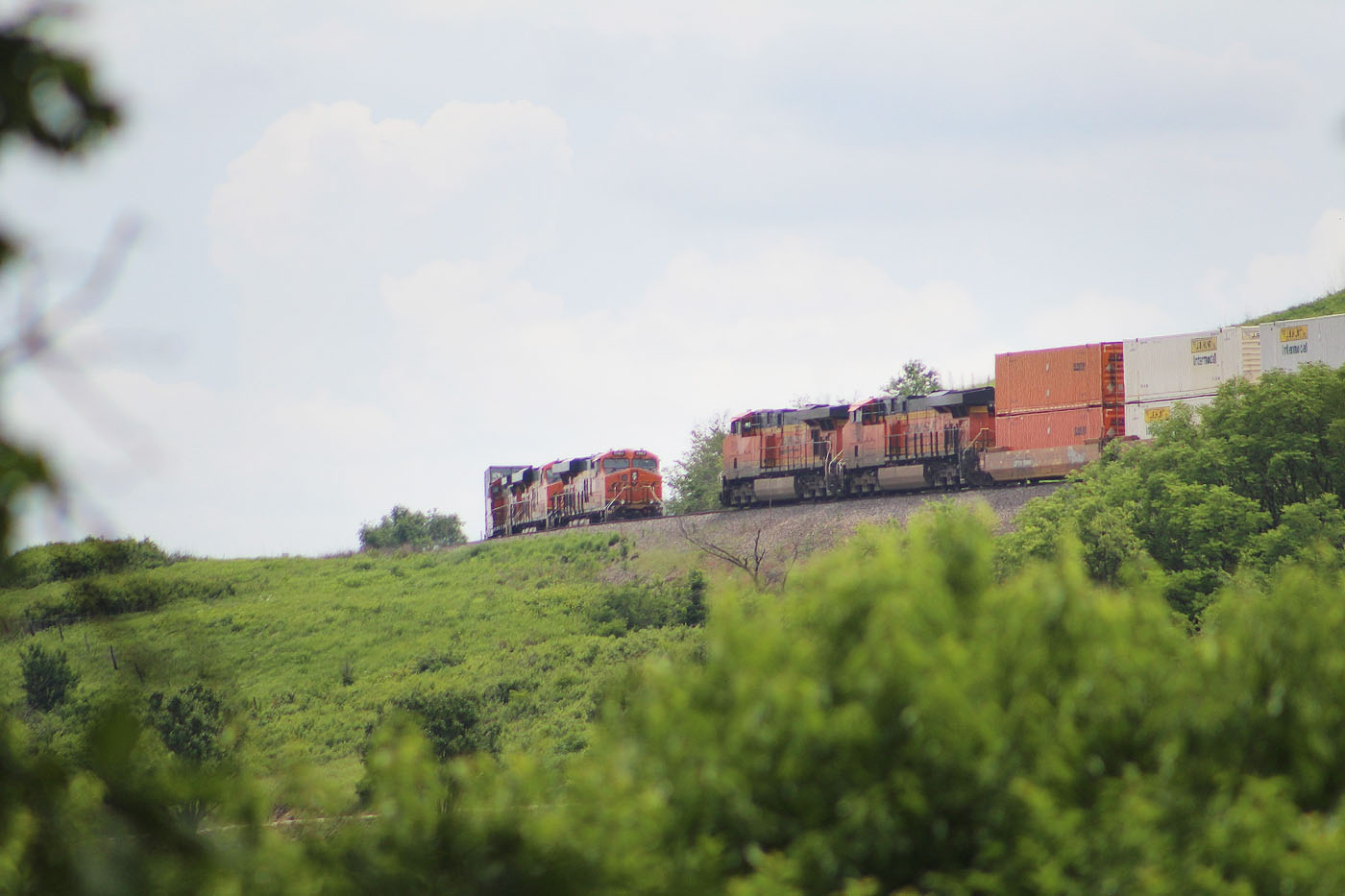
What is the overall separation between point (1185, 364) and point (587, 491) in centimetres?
3486

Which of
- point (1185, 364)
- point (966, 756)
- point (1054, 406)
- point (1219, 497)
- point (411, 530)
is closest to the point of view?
point (966, 756)

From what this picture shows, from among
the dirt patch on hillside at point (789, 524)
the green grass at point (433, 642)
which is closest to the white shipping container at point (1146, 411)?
the dirt patch on hillside at point (789, 524)

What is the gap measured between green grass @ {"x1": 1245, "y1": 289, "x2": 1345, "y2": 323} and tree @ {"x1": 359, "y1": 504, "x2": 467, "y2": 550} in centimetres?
7375

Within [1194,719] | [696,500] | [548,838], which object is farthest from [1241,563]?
[696,500]

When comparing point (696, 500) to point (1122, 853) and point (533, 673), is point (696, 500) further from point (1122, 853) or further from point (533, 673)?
point (1122, 853)

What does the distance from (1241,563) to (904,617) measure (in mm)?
33379

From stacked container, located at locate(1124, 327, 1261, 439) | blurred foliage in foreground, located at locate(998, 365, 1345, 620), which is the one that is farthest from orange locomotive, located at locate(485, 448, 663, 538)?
blurred foliage in foreground, located at locate(998, 365, 1345, 620)

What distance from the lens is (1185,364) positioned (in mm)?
46969

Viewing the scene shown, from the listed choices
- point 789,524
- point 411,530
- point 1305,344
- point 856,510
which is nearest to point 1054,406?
point 856,510

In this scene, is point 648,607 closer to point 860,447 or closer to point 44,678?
point 860,447

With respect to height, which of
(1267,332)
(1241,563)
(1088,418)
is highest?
(1267,332)

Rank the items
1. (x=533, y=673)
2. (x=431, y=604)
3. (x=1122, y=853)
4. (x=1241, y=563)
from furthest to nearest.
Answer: (x=431, y=604) → (x=533, y=673) → (x=1241, y=563) → (x=1122, y=853)

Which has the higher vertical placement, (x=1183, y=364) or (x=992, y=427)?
(x=1183, y=364)

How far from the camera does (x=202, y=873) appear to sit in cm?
230
